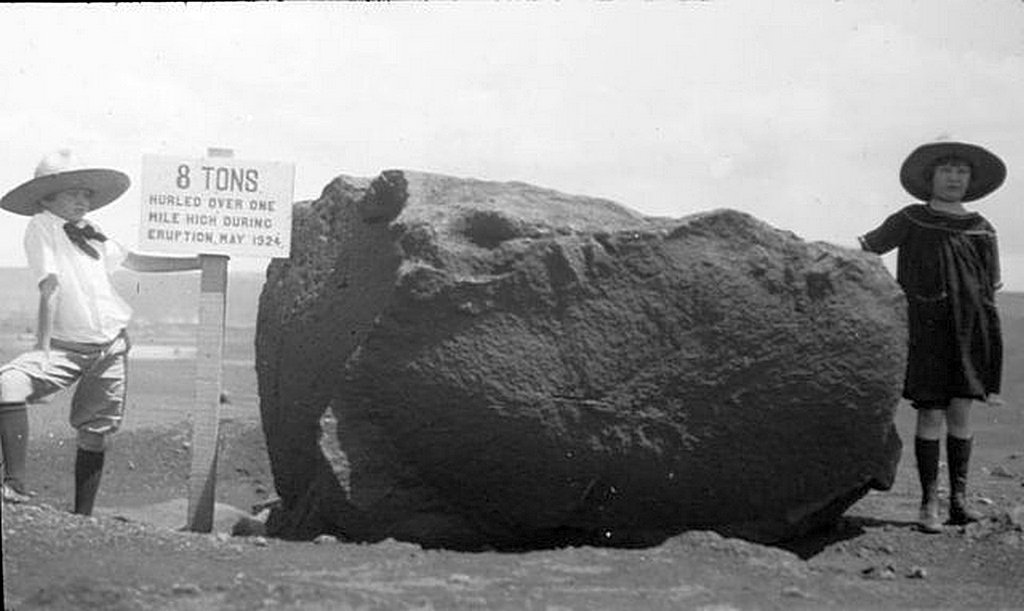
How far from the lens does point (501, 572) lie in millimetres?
4637

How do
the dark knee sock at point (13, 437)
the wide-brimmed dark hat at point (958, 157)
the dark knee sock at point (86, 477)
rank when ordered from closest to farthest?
the dark knee sock at point (13, 437) → the dark knee sock at point (86, 477) → the wide-brimmed dark hat at point (958, 157)

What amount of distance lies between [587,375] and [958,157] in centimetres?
204

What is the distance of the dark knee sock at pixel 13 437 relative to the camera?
547cm

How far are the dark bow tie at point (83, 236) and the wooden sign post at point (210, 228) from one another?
0.21 m

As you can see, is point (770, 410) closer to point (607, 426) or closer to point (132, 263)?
point (607, 426)

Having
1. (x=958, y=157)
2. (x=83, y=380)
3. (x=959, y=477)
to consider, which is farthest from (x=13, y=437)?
(x=958, y=157)

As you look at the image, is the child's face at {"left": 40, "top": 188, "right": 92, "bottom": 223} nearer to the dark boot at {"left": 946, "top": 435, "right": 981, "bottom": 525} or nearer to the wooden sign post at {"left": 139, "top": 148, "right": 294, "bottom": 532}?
the wooden sign post at {"left": 139, "top": 148, "right": 294, "bottom": 532}

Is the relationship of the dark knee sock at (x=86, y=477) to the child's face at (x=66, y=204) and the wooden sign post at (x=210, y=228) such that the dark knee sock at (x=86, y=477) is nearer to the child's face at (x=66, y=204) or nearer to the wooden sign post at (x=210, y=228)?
the wooden sign post at (x=210, y=228)

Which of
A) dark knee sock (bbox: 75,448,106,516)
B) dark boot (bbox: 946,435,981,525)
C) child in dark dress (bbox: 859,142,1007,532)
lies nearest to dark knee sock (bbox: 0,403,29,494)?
dark knee sock (bbox: 75,448,106,516)

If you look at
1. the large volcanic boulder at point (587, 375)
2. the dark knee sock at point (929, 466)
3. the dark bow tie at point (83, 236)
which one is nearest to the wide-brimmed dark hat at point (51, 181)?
the dark bow tie at point (83, 236)

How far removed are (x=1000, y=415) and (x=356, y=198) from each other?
4.31m

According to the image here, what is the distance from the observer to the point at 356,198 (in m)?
5.80

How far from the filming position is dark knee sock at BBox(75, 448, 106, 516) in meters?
5.78

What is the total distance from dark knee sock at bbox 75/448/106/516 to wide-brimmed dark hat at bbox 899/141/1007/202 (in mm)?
3713
